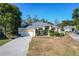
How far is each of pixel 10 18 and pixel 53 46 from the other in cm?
132

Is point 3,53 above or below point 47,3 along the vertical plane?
below

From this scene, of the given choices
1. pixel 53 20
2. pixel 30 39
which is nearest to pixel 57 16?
pixel 53 20

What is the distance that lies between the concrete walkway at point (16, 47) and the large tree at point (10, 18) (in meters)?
0.26

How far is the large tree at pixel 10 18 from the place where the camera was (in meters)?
9.97

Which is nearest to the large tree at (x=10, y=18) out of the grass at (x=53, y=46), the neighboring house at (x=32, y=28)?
the neighboring house at (x=32, y=28)

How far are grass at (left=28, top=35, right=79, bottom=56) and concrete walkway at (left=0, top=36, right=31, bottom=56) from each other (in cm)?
13

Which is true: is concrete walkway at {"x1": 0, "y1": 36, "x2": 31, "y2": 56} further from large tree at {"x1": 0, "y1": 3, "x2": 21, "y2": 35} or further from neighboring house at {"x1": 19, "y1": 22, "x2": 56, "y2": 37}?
large tree at {"x1": 0, "y1": 3, "x2": 21, "y2": 35}

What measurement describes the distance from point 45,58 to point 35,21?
39.3 inches

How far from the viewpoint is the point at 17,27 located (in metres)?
10.0

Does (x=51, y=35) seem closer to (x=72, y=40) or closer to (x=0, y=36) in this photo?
(x=72, y=40)

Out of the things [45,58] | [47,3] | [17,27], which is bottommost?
[45,58]

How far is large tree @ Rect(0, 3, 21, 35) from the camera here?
9969 millimetres

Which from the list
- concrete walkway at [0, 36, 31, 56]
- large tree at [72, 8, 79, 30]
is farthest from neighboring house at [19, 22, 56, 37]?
large tree at [72, 8, 79, 30]

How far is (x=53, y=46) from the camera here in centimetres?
996
